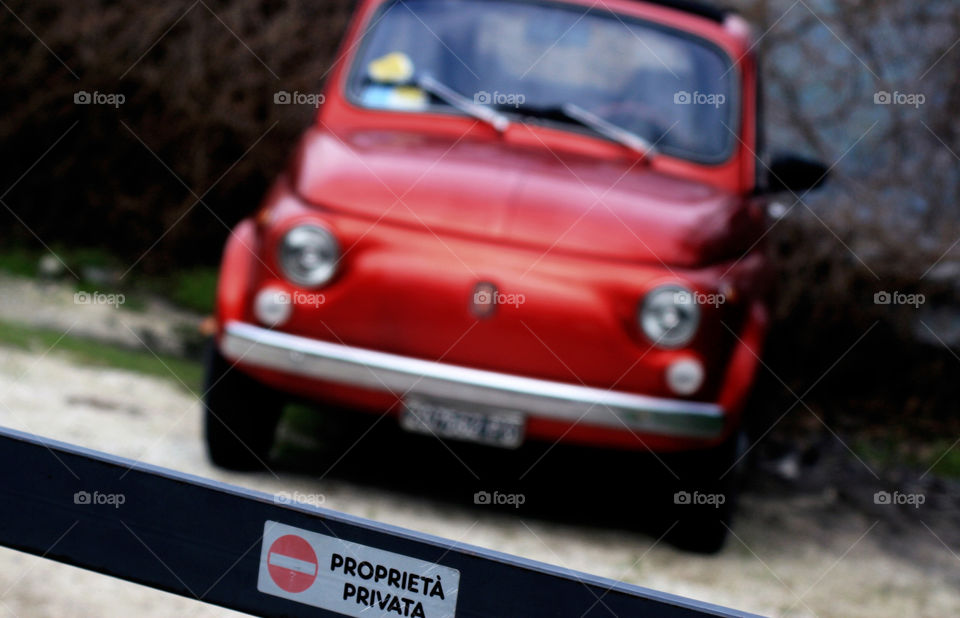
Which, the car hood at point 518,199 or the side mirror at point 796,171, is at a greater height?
the side mirror at point 796,171

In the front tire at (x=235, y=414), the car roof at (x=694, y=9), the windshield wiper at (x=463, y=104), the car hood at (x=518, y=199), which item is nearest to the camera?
the car hood at (x=518, y=199)

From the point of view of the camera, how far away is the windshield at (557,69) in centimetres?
457

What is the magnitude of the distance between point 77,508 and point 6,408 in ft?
Answer: 9.33

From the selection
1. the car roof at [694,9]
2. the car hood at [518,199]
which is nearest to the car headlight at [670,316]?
the car hood at [518,199]

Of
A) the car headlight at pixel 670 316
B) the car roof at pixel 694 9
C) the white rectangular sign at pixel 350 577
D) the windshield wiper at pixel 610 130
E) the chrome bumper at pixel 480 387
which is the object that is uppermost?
the car roof at pixel 694 9

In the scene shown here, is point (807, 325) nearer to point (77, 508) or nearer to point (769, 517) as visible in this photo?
point (769, 517)

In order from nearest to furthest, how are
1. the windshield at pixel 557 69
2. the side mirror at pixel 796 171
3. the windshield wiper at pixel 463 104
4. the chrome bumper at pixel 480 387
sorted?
1. the chrome bumper at pixel 480 387
2. the windshield wiper at pixel 463 104
3. the windshield at pixel 557 69
4. the side mirror at pixel 796 171

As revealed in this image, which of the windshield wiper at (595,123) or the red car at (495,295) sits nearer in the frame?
the red car at (495,295)

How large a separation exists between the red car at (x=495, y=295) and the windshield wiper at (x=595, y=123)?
0.01m

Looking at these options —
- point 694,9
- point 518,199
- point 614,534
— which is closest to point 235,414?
point 518,199

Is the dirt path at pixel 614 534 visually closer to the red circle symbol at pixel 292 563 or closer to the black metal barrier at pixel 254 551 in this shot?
the black metal barrier at pixel 254 551

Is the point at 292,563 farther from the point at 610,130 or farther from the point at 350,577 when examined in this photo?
the point at 610,130

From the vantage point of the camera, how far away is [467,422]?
148 inches

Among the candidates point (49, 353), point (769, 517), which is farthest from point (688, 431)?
point (49, 353)
